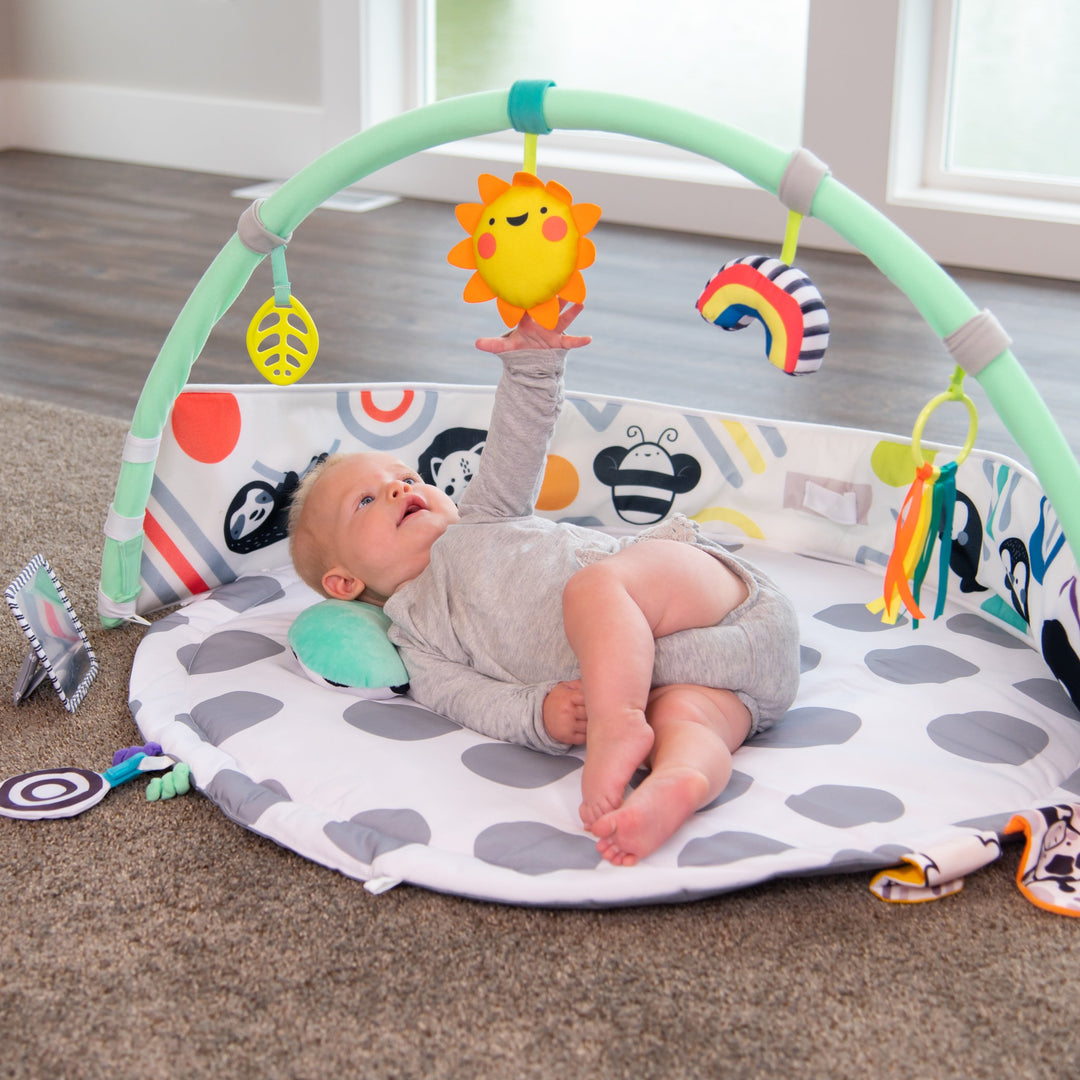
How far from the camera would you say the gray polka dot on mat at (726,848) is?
932 mm

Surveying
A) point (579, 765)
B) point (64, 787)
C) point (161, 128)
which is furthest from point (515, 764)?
point (161, 128)

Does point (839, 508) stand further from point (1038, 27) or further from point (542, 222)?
point (1038, 27)

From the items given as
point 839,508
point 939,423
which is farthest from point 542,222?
point 939,423

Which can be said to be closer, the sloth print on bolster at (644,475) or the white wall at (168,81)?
the sloth print on bolster at (644,475)

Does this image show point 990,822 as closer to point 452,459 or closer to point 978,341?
point 978,341

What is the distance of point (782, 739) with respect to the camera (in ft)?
3.69

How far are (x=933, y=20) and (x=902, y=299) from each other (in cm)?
63

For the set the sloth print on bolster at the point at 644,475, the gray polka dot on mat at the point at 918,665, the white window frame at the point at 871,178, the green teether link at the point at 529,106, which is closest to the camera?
the green teether link at the point at 529,106

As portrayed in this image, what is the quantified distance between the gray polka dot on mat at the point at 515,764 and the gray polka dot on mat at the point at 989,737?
326 millimetres

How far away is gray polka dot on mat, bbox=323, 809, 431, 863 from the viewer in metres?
0.96

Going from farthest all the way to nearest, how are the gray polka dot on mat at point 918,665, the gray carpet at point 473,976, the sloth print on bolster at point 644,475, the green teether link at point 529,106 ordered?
1. the sloth print on bolster at point 644,475
2. the gray polka dot on mat at point 918,665
3. the green teether link at point 529,106
4. the gray carpet at point 473,976

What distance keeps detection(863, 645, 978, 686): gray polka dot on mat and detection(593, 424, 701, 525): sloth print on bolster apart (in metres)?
0.38

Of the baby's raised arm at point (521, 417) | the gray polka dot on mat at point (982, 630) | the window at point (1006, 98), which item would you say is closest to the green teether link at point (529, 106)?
the baby's raised arm at point (521, 417)

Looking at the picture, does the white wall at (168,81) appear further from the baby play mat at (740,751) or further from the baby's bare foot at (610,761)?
Result: the baby's bare foot at (610,761)
